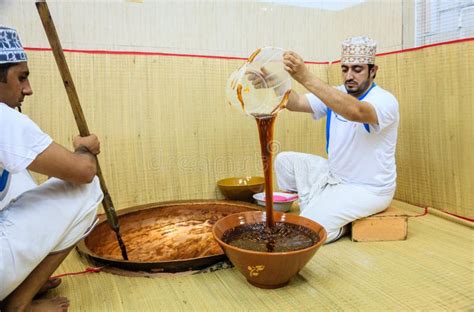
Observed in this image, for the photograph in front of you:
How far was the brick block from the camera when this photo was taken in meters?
2.08

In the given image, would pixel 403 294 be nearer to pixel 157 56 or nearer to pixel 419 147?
pixel 419 147

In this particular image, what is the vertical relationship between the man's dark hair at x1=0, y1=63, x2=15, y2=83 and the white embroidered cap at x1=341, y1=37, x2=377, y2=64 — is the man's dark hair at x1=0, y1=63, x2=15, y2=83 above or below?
below

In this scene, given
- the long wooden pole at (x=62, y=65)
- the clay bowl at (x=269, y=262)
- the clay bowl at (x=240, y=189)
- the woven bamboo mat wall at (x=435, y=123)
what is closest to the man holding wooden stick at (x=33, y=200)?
the long wooden pole at (x=62, y=65)

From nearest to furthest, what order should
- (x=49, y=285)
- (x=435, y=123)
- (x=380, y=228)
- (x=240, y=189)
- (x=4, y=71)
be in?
(x=4, y=71) → (x=49, y=285) → (x=380, y=228) → (x=435, y=123) → (x=240, y=189)

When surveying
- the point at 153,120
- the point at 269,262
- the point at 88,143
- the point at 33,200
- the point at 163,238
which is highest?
the point at 153,120

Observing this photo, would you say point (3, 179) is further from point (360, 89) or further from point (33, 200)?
point (360, 89)

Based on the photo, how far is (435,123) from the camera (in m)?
2.48

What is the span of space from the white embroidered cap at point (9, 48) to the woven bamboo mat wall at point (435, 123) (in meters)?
2.32

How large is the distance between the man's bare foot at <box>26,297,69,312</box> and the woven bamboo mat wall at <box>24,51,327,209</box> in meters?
1.18

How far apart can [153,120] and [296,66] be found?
124 cm

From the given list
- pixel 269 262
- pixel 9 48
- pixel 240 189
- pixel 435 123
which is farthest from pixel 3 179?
pixel 435 123

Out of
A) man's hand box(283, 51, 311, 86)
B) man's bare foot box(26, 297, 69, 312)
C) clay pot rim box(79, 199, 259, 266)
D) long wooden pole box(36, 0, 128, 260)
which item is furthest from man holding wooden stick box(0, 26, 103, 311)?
man's hand box(283, 51, 311, 86)

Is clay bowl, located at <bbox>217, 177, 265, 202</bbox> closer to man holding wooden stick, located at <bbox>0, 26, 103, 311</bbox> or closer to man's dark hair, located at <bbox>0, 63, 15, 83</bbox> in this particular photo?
man holding wooden stick, located at <bbox>0, 26, 103, 311</bbox>

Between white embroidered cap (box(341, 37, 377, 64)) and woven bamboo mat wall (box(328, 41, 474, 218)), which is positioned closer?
white embroidered cap (box(341, 37, 377, 64))
